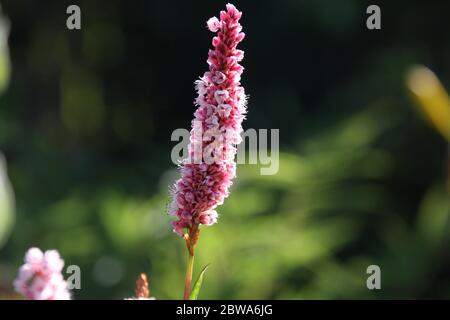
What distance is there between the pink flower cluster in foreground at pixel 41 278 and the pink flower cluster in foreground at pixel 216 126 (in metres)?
0.15

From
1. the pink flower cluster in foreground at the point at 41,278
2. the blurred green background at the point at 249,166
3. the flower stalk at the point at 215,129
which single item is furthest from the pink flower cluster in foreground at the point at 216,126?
the blurred green background at the point at 249,166

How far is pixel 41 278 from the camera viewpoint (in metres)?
0.86

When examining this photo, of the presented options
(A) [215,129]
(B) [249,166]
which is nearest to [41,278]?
(A) [215,129]

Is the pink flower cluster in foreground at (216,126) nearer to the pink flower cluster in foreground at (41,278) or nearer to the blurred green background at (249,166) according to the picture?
the pink flower cluster in foreground at (41,278)

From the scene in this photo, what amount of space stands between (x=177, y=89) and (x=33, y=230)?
5.22 ft

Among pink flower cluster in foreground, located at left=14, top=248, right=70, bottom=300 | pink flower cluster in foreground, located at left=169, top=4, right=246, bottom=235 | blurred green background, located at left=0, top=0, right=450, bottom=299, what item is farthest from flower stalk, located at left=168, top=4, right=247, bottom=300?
blurred green background, located at left=0, top=0, right=450, bottom=299

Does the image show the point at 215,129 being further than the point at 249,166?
No

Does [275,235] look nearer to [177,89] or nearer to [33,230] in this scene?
[33,230]

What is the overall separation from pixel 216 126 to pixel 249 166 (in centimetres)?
252

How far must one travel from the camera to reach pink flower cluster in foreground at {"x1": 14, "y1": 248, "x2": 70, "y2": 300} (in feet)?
2.80

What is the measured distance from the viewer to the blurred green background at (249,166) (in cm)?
309

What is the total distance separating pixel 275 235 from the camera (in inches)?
117

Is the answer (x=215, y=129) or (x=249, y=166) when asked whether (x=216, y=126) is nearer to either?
(x=215, y=129)
